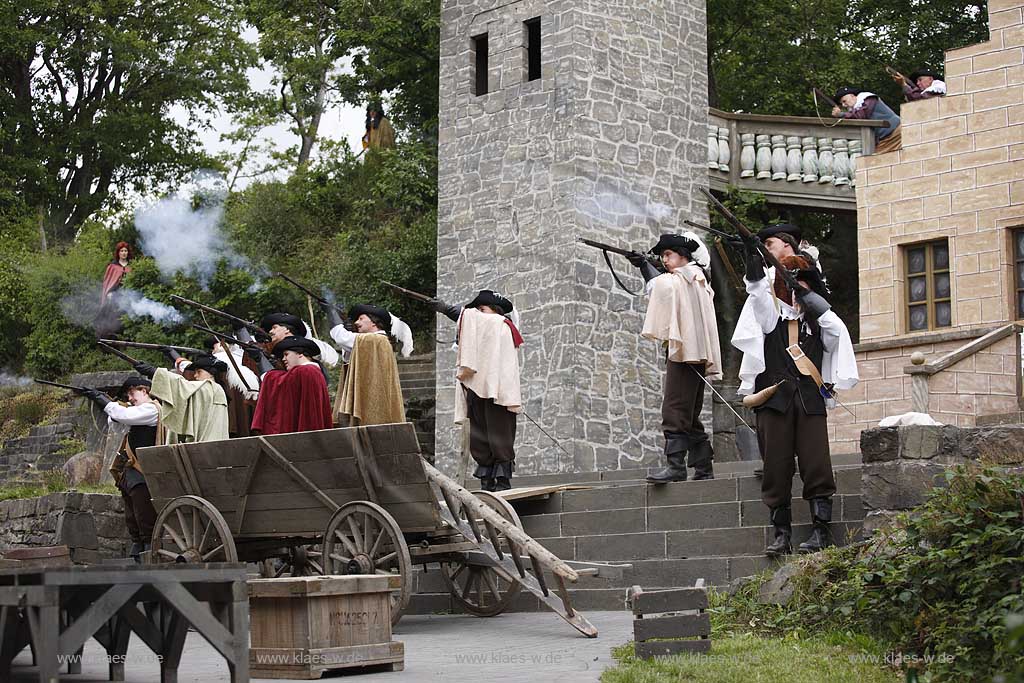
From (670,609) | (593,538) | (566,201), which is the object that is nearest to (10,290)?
(566,201)

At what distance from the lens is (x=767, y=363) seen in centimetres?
1006

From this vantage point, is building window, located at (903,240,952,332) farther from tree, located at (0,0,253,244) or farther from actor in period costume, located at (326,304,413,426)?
tree, located at (0,0,253,244)

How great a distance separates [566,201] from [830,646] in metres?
10.9

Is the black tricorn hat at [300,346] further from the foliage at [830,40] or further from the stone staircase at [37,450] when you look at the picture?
the foliage at [830,40]

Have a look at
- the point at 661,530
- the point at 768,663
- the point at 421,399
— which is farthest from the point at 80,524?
the point at 768,663

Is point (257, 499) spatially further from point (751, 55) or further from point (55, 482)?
point (751, 55)

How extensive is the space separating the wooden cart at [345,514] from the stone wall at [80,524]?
498cm

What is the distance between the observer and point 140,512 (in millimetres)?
13000

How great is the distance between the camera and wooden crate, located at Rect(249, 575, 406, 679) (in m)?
A: 7.21

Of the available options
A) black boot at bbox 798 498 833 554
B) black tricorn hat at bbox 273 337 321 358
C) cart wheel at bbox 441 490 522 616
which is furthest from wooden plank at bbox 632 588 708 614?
black tricorn hat at bbox 273 337 321 358

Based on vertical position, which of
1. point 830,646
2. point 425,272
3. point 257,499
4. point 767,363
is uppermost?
point 425,272

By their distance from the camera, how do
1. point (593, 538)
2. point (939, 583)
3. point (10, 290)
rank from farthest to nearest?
point (10, 290)
point (593, 538)
point (939, 583)

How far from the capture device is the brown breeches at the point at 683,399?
11.3 m

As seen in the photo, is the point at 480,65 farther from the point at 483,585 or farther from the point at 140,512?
the point at 483,585
